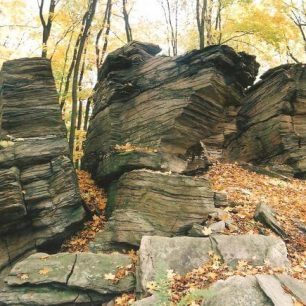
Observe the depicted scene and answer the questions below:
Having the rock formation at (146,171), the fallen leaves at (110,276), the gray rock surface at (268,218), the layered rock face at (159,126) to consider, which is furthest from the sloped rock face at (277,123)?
the fallen leaves at (110,276)

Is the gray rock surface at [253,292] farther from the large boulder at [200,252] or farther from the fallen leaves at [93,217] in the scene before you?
the fallen leaves at [93,217]

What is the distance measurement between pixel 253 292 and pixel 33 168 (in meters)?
6.94

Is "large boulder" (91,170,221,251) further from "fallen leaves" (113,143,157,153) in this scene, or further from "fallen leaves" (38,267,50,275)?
"fallen leaves" (38,267,50,275)

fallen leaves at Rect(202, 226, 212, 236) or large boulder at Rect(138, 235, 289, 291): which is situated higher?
fallen leaves at Rect(202, 226, 212, 236)

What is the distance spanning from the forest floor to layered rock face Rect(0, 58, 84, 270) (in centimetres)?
78

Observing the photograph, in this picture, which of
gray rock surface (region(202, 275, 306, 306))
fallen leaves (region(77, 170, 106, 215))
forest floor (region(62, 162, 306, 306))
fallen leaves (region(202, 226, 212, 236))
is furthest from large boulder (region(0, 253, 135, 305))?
fallen leaves (region(77, 170, 106, 215))

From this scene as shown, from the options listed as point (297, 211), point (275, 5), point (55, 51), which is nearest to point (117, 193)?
point (297, 211)

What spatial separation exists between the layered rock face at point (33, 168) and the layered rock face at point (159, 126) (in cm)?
146

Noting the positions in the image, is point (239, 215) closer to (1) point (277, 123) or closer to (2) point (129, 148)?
(2) point (129, 148)

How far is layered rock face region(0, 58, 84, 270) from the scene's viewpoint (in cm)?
961

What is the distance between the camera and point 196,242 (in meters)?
8.12

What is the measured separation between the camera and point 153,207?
9.86 metres

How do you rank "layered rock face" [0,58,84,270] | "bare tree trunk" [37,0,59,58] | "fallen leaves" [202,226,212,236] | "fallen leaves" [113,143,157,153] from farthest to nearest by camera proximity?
"bare tree trunk" [37,0,59,58], "fallen leaves" [113,143,157,153], "layered rock face" [0,58,84,270], "fallen leaves" [202,226,212,236]

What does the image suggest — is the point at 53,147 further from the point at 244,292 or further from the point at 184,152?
the point at 244,292
